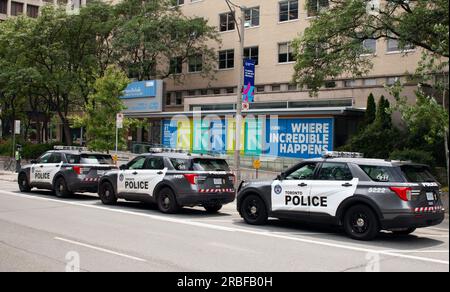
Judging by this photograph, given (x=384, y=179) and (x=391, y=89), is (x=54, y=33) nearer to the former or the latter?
(x=391, y=89)

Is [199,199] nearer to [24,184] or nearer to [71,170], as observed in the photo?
[71,170]

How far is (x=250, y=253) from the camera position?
870cm

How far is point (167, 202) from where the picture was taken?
47.1 ft

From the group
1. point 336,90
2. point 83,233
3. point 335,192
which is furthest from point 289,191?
point 336,90

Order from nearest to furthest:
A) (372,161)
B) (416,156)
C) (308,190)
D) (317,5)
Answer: (372,161)
(308,190)
(416,156)
(317,5)

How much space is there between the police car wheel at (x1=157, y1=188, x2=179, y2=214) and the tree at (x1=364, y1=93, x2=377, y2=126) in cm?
1531

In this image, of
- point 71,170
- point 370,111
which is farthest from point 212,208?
point 370,111

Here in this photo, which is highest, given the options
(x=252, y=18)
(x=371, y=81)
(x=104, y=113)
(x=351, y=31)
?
(x=252, y=18)

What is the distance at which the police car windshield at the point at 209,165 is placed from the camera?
556 inches

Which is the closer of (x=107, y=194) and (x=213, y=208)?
(x=213, y=208)

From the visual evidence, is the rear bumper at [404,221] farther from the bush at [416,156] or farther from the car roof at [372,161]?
the bush at [416,156]

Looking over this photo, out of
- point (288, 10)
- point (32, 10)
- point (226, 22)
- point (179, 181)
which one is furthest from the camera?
point (32, 10)

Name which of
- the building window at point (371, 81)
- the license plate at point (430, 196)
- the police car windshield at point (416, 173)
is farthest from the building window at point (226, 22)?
the license plate at point (430, 196)

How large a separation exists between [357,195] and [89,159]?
36.2 feet
